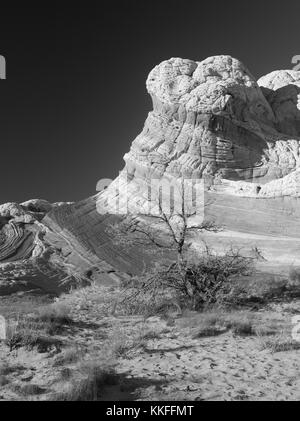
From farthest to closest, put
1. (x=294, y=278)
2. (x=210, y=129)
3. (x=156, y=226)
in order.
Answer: (x=210, y=129)
(x=156, y=226)
(x=294, y=278)

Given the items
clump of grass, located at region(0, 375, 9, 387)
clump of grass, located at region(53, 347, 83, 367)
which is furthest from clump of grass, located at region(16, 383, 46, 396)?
clump of grass, located at region(53, 347, 83, 367)

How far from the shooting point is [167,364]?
8094mm

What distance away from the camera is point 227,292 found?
13828 millimetres

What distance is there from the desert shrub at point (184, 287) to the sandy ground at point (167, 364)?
1.40 meters

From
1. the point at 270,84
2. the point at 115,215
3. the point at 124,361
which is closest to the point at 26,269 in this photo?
the point at 115,215

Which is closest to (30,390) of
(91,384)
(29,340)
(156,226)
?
(91,384)

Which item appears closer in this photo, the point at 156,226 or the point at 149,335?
the point at 149,335

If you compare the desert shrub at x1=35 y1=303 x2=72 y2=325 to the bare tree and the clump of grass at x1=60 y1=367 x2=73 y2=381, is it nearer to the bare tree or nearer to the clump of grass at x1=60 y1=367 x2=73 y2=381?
the clump of grass at x1=60 y1=367 x2=73 y2=381

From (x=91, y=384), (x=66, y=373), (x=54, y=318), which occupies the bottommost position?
(x=54, y=318)

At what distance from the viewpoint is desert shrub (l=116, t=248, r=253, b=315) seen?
43.0 ft

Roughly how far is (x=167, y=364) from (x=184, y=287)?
5.75 m

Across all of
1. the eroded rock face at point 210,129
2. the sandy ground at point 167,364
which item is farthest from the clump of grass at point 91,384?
the eroded rock face at point 210,129

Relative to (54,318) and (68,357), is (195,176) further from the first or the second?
(68,357)

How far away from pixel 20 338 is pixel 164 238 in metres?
12.5
